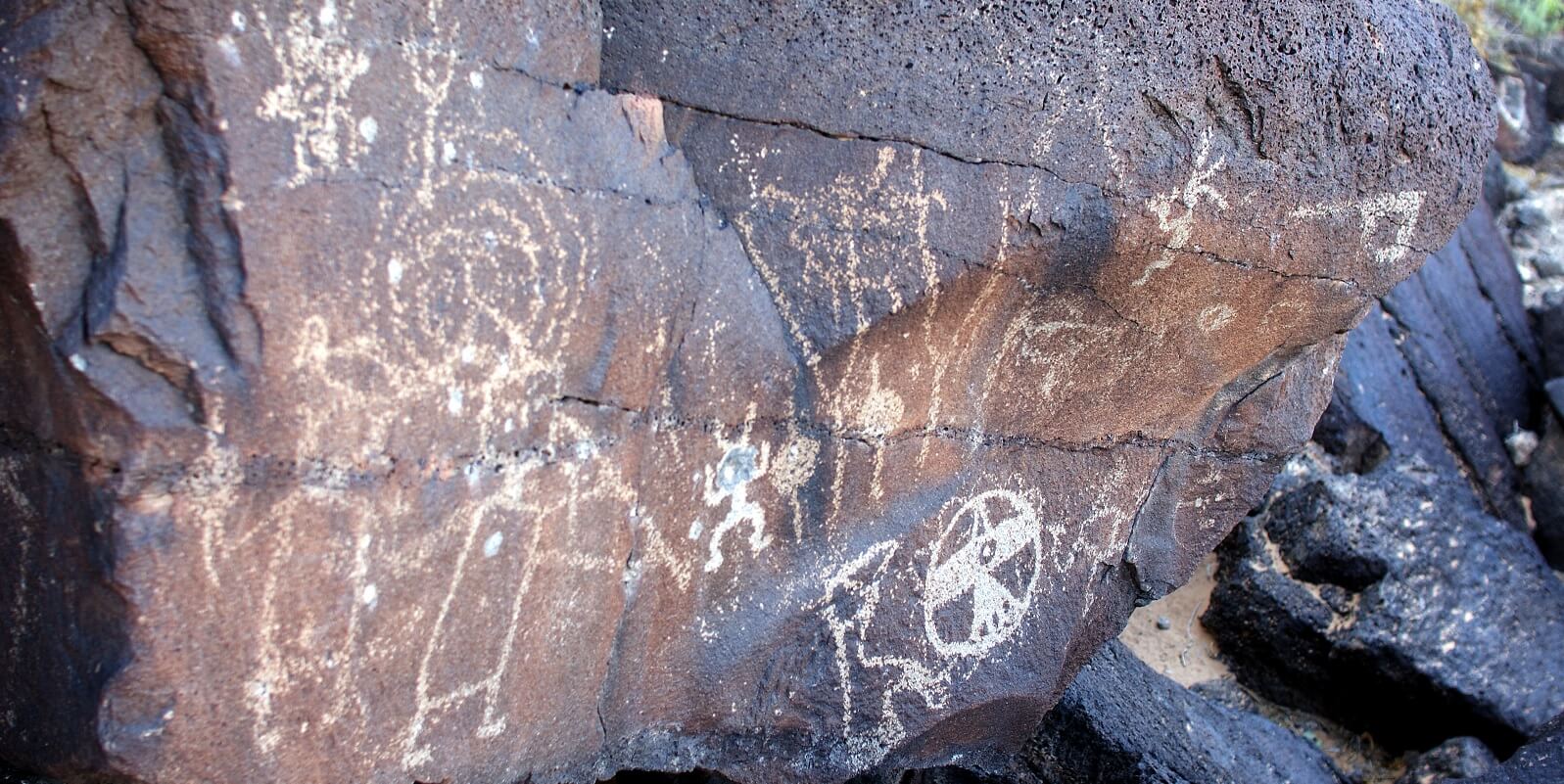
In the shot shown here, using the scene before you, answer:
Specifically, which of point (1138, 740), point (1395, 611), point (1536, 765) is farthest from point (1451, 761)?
point (1138, 740)

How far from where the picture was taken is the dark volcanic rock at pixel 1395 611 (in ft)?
10.7

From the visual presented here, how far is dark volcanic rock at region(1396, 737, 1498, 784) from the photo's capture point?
308 centimetres

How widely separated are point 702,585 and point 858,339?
40cm

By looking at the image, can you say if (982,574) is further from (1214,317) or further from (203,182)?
(203,182)

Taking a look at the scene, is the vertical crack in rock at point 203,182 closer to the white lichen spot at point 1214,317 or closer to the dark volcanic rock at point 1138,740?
the white lichen spot at point 1214,317

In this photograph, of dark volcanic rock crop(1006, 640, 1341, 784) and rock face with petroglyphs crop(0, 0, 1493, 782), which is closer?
rock face with petroglyphs crop(0, 0, 1493, 782)

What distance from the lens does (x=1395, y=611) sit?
3307 mm

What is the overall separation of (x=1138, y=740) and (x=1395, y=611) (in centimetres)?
105

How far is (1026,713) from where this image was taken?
2.27m

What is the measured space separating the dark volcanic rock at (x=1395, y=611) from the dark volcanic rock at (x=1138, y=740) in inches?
20.7

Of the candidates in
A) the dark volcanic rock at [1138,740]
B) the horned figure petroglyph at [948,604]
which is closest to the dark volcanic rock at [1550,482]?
the dark volcanic rock at [1138,740]

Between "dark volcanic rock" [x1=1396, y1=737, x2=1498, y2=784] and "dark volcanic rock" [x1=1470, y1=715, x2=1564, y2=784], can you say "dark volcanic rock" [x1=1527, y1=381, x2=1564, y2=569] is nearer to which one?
"dark volcanic rock" [x1=1396, y1=737, x2=1498, y2=784]

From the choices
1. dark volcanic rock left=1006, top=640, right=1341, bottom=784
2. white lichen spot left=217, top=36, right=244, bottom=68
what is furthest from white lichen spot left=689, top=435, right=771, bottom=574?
dark volcanic rock left=1006, top=640, right=1341, bottom=784

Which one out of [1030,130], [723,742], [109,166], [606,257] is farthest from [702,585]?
[109,166]
